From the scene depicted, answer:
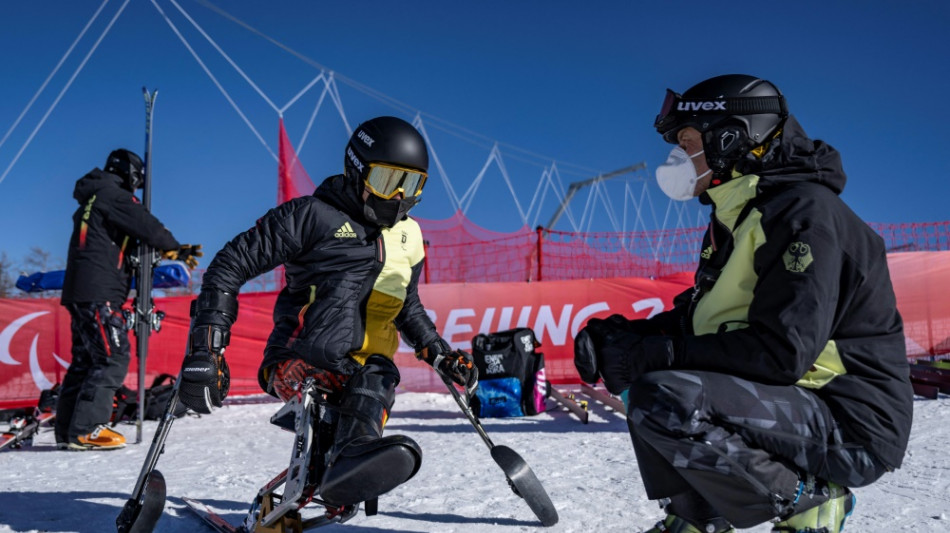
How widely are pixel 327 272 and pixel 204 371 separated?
2.23 feet

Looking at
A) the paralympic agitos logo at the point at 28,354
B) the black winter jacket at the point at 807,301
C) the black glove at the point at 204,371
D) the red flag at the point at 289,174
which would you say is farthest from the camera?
the red flag at the point at 289,174

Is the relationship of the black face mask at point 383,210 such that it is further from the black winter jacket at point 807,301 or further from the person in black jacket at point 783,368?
the black winter jacket at point 807,301

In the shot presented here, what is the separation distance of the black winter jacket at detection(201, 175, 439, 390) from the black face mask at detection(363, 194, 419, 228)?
5cm

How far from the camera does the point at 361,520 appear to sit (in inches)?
130

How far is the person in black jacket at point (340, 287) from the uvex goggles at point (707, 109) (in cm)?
119

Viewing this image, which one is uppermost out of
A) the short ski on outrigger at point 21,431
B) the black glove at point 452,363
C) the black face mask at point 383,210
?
the black face mask at point 383,210

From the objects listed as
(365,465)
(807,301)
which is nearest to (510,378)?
(365,465)

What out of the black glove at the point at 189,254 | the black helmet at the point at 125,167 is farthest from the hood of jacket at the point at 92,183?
the black glove at the point at 189,254

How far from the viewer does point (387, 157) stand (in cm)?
298

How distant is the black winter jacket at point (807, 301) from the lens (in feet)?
5.86

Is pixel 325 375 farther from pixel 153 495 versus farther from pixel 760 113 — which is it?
pixel 760 113

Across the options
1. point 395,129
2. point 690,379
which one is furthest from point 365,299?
point 690,379

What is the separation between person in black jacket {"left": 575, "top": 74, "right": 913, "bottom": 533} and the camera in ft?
5.95

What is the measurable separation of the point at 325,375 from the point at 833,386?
76.9 inches
